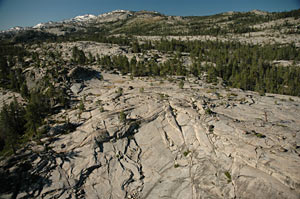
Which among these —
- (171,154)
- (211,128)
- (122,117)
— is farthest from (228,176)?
(122,117)

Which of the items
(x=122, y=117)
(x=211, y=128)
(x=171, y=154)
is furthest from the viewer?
(x=122, y=117)

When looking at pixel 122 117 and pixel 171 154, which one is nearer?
pixel 171 154

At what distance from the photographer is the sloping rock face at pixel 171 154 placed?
29.2 m

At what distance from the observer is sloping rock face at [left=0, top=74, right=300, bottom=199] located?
29219mm

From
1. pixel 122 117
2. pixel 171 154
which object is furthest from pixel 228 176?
pixel 122 117

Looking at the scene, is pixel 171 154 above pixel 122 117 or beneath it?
beneath

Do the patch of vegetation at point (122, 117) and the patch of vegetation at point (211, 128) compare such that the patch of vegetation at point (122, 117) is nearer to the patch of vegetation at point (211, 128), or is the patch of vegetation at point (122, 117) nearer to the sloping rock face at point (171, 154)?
the sloping rock face at point (171, 154)

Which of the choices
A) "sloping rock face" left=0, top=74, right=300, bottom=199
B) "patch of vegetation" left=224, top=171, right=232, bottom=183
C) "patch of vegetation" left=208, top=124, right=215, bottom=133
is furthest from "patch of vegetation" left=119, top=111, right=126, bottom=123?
"patch of vegetation" left=224, top=171, right=232, bottom=183

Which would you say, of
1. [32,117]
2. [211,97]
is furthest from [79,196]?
[211,97]

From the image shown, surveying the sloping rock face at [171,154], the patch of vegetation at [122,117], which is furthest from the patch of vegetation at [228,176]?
the patch of vegetation at [122,117]

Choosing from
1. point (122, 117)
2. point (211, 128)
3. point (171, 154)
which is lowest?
point (171, 154)

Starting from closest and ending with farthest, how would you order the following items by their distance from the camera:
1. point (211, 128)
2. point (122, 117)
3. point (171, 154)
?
point (211, 128) < point (171, 154) < point (122, 117)

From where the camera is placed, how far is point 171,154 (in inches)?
1553

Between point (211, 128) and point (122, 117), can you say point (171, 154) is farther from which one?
point (122, 117)
